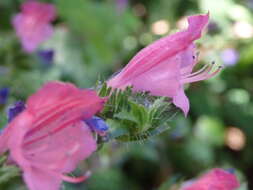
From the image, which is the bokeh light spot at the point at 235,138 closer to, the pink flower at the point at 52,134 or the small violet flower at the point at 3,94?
the small violet flower at the point at 3,94

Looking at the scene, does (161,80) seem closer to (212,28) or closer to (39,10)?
(39,10)

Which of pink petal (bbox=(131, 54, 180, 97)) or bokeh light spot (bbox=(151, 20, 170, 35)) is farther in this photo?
bokeh light spot (bbox=(151, 20, 170, 35))

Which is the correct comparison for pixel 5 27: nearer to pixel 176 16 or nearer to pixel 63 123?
pixel 176 16

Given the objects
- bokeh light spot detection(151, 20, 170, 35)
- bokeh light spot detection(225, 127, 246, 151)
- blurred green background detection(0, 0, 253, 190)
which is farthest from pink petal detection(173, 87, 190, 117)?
bokeh light spot detection(151, 20, 170, 35)

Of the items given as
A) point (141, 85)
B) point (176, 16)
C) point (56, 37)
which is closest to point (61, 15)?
point (56, 37)

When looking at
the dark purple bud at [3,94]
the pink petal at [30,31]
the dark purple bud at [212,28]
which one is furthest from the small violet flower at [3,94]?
the dark purple bud at [212,28]

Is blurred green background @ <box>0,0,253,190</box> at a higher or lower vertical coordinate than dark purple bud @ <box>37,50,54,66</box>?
lower

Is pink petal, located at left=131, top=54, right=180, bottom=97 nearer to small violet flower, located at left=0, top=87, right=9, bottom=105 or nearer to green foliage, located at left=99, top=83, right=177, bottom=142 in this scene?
green foliage, located at left=99, top=83, right=177, bottom=142
